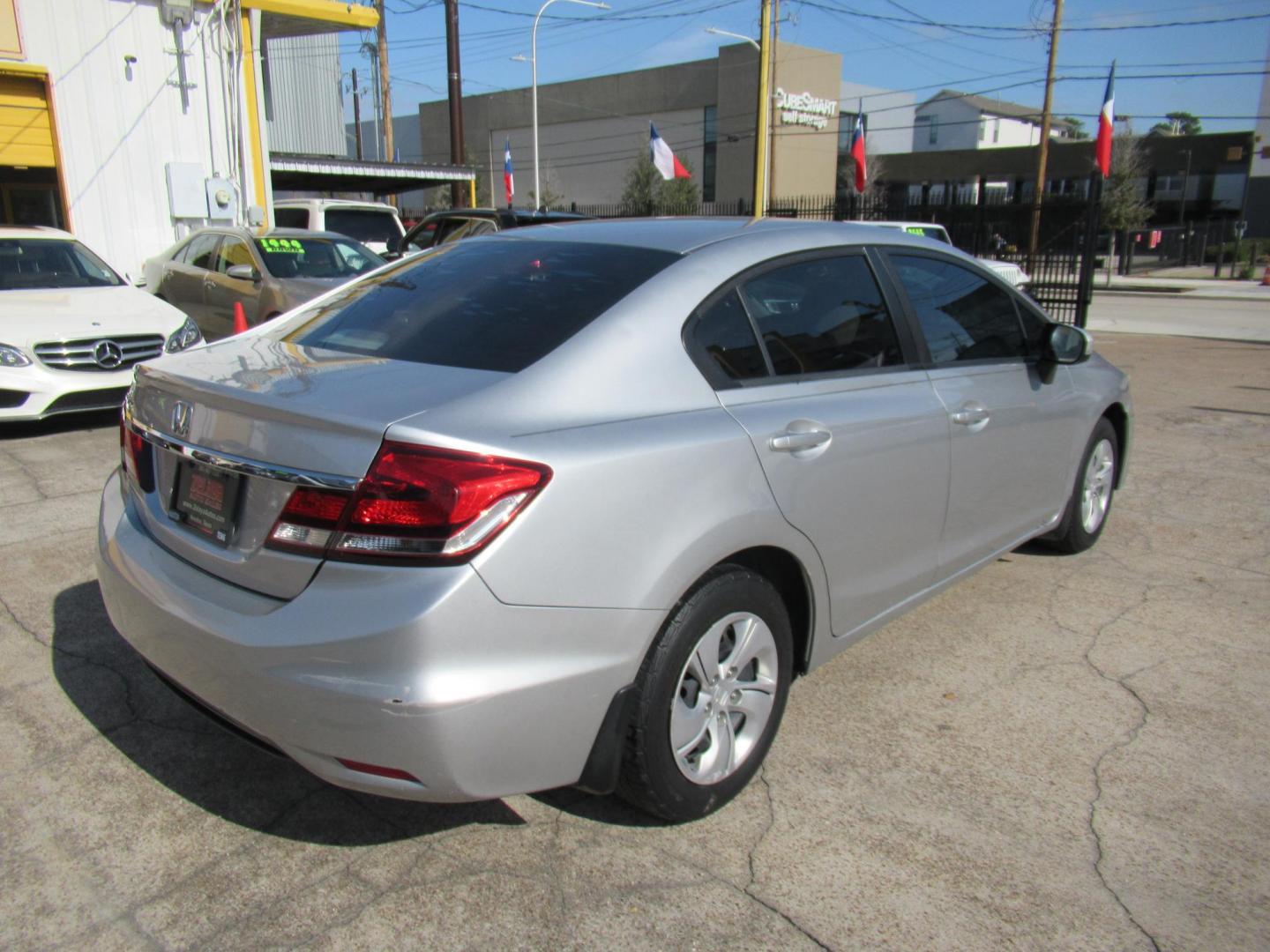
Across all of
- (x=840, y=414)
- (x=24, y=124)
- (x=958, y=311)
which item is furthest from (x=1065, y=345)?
(x=24, y=124)

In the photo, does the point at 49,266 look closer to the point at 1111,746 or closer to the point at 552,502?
the point at 552,502

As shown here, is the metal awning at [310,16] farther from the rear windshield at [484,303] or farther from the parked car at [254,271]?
the rear windshield at [484,303]

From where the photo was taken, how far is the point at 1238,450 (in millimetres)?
7633

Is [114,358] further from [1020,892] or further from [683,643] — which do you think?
[1020,892]

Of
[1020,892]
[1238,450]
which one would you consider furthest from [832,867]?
[1238,450]

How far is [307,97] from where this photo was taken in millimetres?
37375

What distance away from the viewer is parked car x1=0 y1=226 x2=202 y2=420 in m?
7.15

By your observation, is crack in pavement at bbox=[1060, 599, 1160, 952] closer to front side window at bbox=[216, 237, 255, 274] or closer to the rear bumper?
the rear bumper

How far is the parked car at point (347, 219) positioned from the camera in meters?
16.1

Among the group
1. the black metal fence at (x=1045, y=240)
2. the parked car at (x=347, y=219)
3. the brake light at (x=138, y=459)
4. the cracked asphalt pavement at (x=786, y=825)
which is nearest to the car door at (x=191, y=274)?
the parked car at (x=347, y=219)

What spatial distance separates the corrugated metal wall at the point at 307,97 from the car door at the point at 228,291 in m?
27.2

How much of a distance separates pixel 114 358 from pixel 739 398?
6.29 m

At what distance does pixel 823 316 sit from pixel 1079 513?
2345 mm

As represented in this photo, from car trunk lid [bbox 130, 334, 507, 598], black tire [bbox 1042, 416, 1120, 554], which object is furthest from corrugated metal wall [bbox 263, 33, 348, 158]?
car trunk lid [bbox 130, 334, 507, 598]
